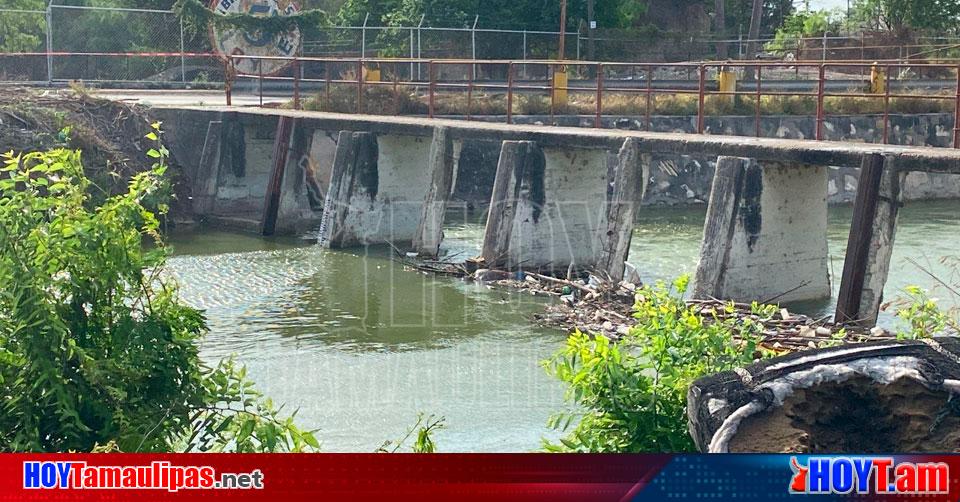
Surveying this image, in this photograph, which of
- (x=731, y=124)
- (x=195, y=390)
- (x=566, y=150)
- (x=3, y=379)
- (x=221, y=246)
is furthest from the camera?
(x=731, y=124)

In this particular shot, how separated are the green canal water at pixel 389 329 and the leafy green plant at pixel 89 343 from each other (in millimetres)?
2927

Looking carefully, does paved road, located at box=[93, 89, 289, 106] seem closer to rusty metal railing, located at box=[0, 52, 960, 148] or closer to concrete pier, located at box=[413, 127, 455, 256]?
rusty metal railing, located at box=[0, 52, 960, 148]

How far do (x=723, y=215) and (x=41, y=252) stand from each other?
10196 mm

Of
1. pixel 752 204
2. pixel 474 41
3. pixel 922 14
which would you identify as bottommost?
pixel 752 204

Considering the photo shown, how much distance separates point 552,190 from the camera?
1838cm

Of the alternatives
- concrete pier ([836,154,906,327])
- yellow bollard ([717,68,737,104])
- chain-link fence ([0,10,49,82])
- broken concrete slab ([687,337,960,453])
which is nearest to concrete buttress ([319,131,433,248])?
concrete pier ([836,154,906,327])

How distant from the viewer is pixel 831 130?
29.0 metres

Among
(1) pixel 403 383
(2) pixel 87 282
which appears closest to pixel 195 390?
(2) pixel 87 282

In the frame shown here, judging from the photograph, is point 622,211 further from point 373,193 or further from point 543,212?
point 373,193

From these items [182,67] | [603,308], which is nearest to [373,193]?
[603,308]

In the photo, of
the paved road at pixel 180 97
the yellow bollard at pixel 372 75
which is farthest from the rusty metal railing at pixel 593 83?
the paved road at pixel 180 97

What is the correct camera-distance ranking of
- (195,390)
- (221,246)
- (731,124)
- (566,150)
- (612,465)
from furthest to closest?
(731,124) < (221,246) < (566,150) < (195,390) < (612,465)

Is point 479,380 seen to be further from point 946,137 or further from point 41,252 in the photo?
point 946,137

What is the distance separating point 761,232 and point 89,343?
33.2 ft
